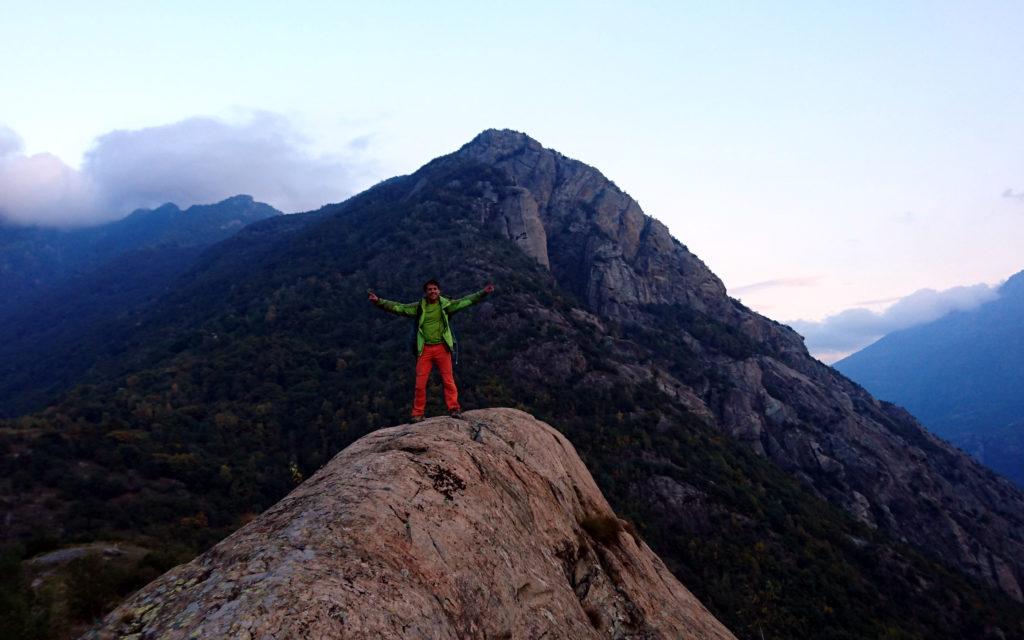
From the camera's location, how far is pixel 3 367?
119438 millimetres

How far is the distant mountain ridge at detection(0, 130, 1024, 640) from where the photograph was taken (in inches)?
1815

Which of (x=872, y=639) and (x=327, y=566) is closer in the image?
(x=327, y=566)

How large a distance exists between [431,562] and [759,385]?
9989 centimetres

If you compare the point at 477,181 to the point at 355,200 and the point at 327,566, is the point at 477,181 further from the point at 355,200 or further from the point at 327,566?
the point at 327,566

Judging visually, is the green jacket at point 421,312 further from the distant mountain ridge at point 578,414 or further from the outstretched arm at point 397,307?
the distant mountain ridge at point 578,414

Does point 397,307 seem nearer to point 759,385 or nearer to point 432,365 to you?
point 432,365

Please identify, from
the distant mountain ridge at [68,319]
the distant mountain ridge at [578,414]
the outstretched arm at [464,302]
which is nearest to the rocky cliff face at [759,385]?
the distant mountain ridge at [578,414]

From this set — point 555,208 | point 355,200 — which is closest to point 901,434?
point 555,208

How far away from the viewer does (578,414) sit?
67.4 meters

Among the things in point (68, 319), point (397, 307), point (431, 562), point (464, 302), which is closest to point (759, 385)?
point (464, 302)

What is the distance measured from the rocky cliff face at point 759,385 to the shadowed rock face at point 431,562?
65.4m

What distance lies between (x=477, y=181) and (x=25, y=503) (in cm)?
11153

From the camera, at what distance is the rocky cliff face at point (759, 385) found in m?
76.1

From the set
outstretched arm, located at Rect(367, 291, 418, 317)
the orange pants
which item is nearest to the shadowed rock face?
the orange pants
